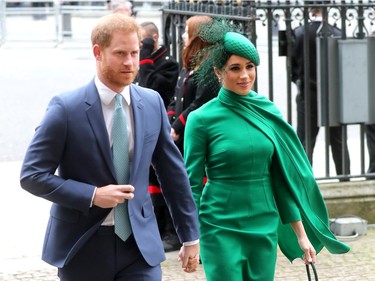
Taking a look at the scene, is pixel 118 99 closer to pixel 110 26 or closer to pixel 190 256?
pixel 110 26

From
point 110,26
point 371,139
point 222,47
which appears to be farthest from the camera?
point 371,139

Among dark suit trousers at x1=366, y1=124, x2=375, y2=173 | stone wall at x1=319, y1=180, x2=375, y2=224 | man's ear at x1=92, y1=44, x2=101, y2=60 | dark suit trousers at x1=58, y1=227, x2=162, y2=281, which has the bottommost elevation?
stone wall at x1=319, y1=180, x2=375, y2=224

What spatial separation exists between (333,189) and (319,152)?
3.48m

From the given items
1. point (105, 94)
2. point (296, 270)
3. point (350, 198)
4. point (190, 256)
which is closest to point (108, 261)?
point (190, 256)

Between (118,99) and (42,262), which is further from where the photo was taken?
(42,262)

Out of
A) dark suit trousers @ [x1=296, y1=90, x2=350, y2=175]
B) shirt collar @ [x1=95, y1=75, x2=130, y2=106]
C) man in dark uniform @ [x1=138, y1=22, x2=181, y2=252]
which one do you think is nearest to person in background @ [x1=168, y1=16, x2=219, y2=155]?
man in dark uniform @ [x1=138, y1=22, x2=181, y2=252]

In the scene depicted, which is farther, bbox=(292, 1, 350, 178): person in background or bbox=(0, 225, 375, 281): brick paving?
bbox=(292, 1, 350, 178): person in background

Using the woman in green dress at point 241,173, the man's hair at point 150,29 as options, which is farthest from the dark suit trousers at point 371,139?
the woman in green dress at point 241,173

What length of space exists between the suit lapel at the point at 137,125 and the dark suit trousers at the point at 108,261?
0.26 meters

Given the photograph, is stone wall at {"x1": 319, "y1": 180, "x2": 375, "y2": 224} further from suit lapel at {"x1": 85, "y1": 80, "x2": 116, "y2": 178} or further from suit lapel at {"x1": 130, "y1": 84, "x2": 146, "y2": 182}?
suit lapel at {"x1": 85, "y1": 80, "x2": 116, "y2": 178}

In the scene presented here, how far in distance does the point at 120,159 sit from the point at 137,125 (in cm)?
15

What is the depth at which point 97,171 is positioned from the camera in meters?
4.36

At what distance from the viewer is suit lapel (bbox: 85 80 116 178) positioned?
14.3 ft

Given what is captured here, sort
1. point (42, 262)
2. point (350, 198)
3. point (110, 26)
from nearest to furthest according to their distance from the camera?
1. point (110, 26)
2. point (42, 262)
3. point (350, 198)
